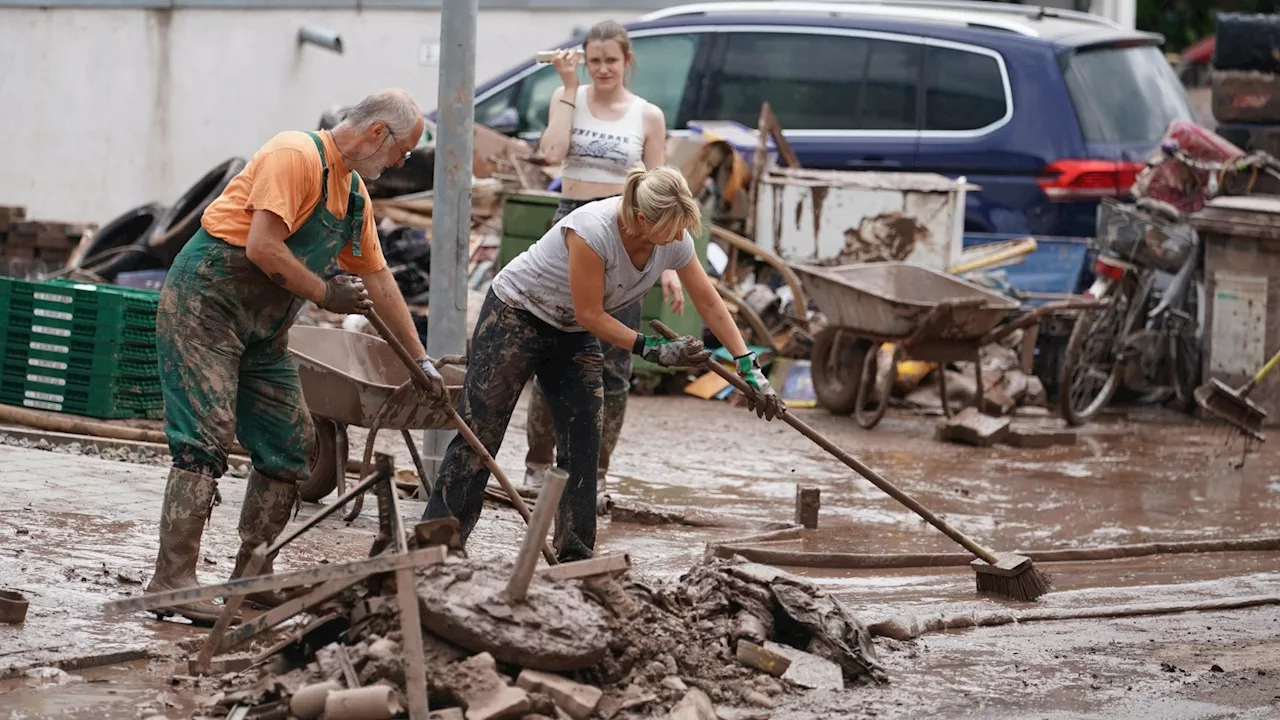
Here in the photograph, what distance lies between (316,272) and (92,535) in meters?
1.57

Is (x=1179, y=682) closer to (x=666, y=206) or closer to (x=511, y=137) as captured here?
(x=666, y=206)

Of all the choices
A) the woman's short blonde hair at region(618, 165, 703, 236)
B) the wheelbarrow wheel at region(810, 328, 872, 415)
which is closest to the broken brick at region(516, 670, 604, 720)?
the woman's short blonde hair at region(618, 165, 703, 236)

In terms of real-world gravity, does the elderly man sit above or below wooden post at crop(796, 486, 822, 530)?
above

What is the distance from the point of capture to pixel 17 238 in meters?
12.5

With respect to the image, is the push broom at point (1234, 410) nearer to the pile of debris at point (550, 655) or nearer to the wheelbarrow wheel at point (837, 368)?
the wheelbarrow wheel at point (837, 368)

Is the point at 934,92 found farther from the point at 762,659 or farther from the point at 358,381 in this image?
the point at 762,659

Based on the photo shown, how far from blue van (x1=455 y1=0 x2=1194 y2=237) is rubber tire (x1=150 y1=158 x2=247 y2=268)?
2.06m

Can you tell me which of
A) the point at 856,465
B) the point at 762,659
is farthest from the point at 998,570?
the point at 762,659

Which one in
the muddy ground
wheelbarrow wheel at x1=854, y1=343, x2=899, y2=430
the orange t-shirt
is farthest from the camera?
wheelbarrow wheel at x1=854, y1=343, x2=899, y2=430

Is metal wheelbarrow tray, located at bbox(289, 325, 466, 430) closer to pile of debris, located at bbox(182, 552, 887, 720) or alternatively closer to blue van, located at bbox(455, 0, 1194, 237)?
pile of debris, located at bbox(182, 552, 887, 720)

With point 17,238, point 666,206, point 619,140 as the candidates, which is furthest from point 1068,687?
point 17,238

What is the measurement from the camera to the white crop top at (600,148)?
24.4 feet

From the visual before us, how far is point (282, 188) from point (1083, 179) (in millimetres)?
7885

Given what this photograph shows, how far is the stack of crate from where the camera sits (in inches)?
329
